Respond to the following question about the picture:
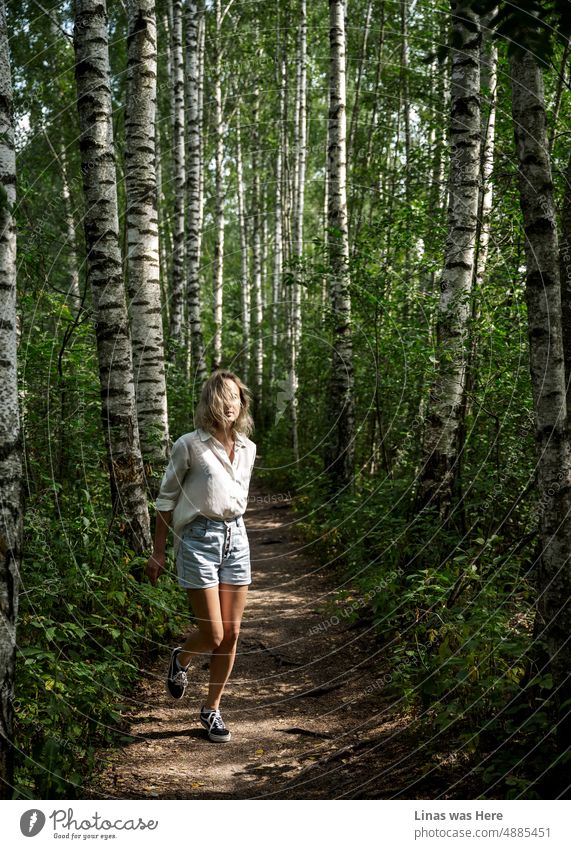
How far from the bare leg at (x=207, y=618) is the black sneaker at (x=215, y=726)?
425 millimetres

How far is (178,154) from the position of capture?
16812 mm

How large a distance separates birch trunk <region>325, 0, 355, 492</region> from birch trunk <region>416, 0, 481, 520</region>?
353 centimetres

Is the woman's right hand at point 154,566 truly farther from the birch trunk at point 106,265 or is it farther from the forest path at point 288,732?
the birch trunk at point 106,265

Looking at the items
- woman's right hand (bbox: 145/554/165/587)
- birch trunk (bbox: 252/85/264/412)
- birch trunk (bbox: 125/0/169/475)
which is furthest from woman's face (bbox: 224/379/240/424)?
birch trunk (bbox: 252/85/264/412)

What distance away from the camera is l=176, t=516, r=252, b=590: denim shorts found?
4.52 meters

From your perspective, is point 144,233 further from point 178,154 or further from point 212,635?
point 178,154

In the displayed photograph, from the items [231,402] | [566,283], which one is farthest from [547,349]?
[231,402]

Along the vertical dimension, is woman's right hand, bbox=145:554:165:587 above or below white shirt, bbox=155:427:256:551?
below

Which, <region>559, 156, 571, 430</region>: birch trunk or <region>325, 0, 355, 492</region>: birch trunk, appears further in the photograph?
<region>325, 0, 355, 492</region>: birch trunk

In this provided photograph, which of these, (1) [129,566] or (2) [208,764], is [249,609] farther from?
(2) [208,764]

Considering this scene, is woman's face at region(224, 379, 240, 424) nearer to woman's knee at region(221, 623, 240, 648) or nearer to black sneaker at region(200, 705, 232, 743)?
woman's knee at region(221, 623, 240, 648)

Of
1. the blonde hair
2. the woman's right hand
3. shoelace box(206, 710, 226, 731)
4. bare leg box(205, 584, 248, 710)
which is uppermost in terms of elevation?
the blonde hair

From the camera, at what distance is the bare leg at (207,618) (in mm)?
4555

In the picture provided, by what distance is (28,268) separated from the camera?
26.4 feet
